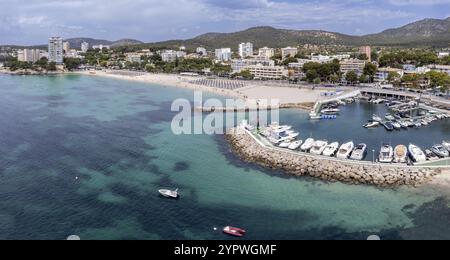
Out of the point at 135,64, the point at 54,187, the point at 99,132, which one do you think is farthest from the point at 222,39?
the point at 54,187

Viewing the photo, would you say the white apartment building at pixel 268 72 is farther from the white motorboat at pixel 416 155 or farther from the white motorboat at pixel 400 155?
the white motorboat at pixel 400 155

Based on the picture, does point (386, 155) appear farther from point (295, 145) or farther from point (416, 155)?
point (295, 145)

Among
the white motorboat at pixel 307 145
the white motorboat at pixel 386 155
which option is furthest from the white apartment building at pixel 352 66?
the white motorboat at pixel 386 155

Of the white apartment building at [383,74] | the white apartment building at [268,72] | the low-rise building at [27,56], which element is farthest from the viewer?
the low-rise building at [27,56]

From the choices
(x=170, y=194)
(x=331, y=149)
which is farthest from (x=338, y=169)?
(x=170, y=194)

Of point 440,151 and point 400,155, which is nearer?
point 400,155

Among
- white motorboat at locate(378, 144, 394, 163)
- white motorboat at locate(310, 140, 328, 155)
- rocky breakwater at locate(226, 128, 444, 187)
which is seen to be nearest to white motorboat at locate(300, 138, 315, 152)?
white motorboat at locate(310, 140, 328, 155)
